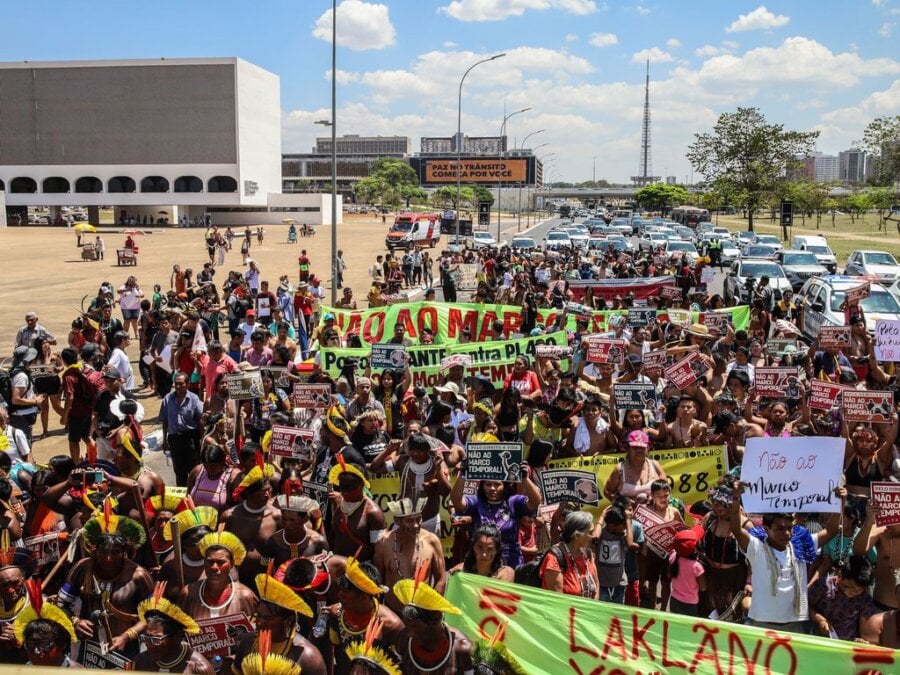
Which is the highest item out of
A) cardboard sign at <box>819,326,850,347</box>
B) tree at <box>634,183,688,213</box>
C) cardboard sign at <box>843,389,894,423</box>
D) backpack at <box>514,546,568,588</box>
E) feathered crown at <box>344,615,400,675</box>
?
tree at <box>634,183,688,213</box>

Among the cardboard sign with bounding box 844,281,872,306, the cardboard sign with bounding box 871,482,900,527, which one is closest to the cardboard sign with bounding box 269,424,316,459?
the cardboard sign with bounding box 871,482,900,527

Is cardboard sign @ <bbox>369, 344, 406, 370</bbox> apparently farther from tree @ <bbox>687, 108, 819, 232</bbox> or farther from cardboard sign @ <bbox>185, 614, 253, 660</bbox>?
tree @ <bbox>687, 108, 819, 232</bbox>

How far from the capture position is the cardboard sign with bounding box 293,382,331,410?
8750 mm

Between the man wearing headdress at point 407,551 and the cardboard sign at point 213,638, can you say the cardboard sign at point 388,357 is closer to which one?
the man wearing headdress at point 407,551

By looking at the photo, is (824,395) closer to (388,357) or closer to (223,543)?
(388,357)

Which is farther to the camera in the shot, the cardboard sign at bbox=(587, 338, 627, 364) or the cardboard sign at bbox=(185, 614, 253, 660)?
the cardboard sign at bbox=(587, 338, 627, 364)

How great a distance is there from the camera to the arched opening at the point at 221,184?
88.9m

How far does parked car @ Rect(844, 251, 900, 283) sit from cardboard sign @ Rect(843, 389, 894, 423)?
24224 millimetres

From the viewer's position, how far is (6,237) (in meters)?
63.3

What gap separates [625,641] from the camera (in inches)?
187

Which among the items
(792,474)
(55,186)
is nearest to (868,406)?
(792,474)

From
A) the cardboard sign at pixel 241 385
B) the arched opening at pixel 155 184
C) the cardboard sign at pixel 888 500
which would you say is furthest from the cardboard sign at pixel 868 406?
the arched opening at pixel 155 184

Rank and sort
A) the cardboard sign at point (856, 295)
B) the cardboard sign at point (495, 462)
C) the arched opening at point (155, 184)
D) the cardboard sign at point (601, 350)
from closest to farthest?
the cardboard sign at point (495, 462) → the cardboard sign at point (601, 350) → the cardboard sign at point (856, 295) → the arched opening at point (155, 184)

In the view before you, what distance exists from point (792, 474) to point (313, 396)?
462 cm
